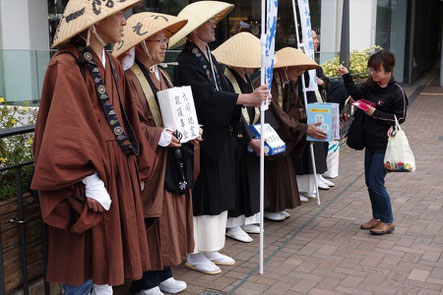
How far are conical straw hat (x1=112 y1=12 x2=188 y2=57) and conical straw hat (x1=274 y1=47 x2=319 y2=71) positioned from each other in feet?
6.25

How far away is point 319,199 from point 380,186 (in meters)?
1.49

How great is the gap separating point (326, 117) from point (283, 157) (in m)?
0.61

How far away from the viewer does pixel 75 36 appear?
3070 millimetres

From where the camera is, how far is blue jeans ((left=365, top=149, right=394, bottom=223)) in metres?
5.25

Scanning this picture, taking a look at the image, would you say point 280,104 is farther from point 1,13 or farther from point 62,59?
point 1,13

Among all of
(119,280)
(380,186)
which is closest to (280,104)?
(380,186)

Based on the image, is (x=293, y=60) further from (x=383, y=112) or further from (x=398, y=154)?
(x=398, y=154)

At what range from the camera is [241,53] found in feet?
16.0

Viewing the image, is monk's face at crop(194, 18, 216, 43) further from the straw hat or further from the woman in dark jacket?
the woman in dark jacket

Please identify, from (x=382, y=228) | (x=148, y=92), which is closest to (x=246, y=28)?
(x=382, y=228)

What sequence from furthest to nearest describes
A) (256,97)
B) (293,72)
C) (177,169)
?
(293,72) < (256,97) < (177,169)

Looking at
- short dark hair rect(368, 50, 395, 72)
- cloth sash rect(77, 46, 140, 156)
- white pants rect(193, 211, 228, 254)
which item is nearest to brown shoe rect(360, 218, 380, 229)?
short dark hair rect(368, 50, 395, 72)

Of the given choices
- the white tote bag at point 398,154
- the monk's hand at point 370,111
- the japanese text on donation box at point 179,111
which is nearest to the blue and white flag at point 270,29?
the japanese text on donation box at point 179,111

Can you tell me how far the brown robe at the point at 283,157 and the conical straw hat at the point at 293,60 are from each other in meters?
0.16
